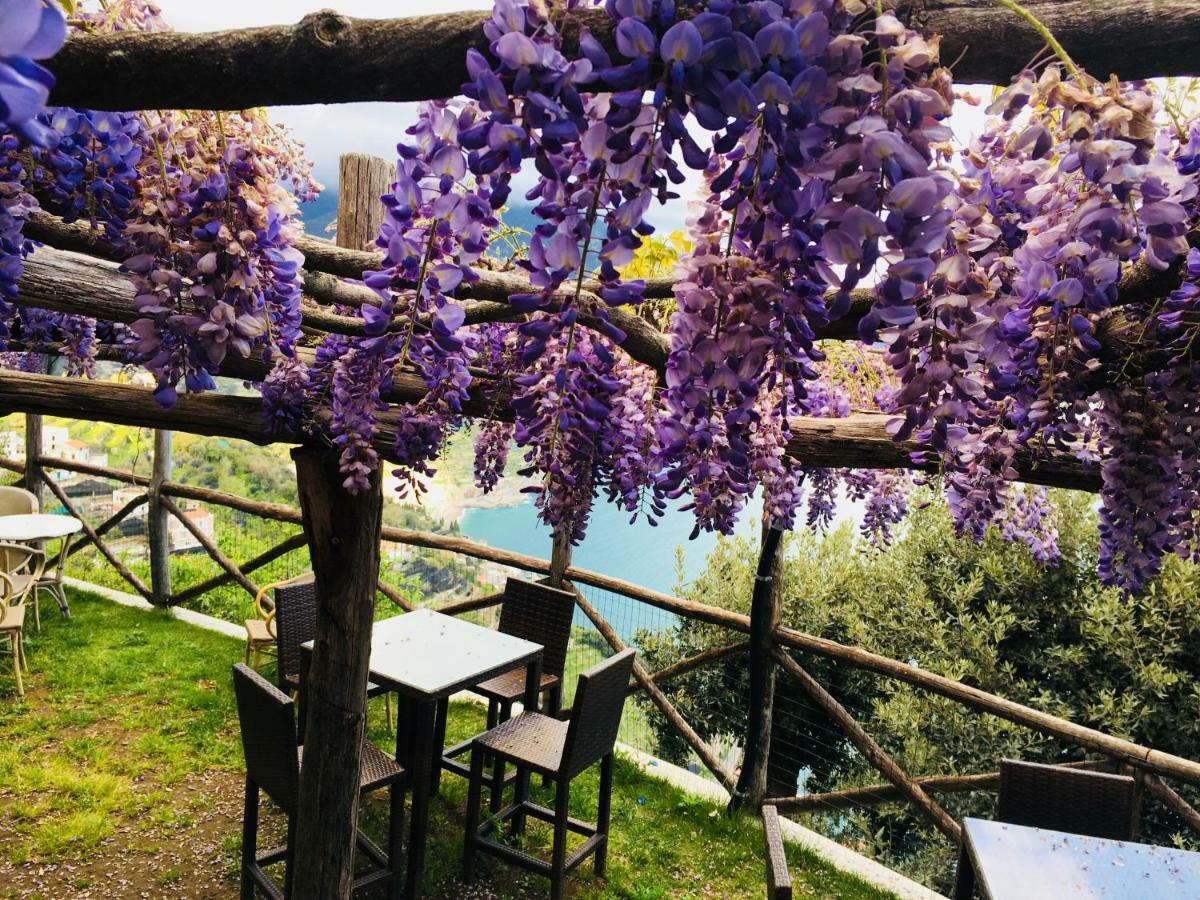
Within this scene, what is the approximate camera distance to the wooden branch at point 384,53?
28.7 inches

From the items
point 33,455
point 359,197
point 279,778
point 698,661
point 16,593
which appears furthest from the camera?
point 33,455

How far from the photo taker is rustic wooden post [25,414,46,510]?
711cm

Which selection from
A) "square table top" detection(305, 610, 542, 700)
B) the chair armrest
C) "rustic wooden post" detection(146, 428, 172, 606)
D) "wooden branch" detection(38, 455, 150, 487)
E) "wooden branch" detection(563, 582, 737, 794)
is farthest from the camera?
"wooden branch" detection(38, 455, 150, 487)

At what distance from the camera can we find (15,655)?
5.20 m

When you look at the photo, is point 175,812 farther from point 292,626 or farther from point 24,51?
point 24,51

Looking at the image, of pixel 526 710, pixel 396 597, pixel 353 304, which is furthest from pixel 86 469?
pixel 353 304

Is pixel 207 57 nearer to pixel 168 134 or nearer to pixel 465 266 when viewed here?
pixel 465 266

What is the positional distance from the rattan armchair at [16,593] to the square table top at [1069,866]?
18.1 ft

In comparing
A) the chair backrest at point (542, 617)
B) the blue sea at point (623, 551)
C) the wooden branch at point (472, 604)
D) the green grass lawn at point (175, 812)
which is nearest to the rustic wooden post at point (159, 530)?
the green grass lawn at point (175, 812)

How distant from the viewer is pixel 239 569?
254 inches

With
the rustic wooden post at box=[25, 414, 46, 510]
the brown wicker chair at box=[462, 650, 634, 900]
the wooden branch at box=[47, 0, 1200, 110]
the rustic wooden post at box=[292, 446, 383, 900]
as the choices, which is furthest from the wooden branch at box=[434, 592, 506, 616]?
the wooden branch at box=[47, 0, 1200, 110]

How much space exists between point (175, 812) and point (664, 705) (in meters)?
2.69

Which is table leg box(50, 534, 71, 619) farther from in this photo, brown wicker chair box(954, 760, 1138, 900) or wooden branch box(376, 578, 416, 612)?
brown wicker chair box(954, 760, 1138, 900)

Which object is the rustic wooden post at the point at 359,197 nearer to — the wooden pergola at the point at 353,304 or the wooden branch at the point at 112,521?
the wooden pergola at the point at 353,304
